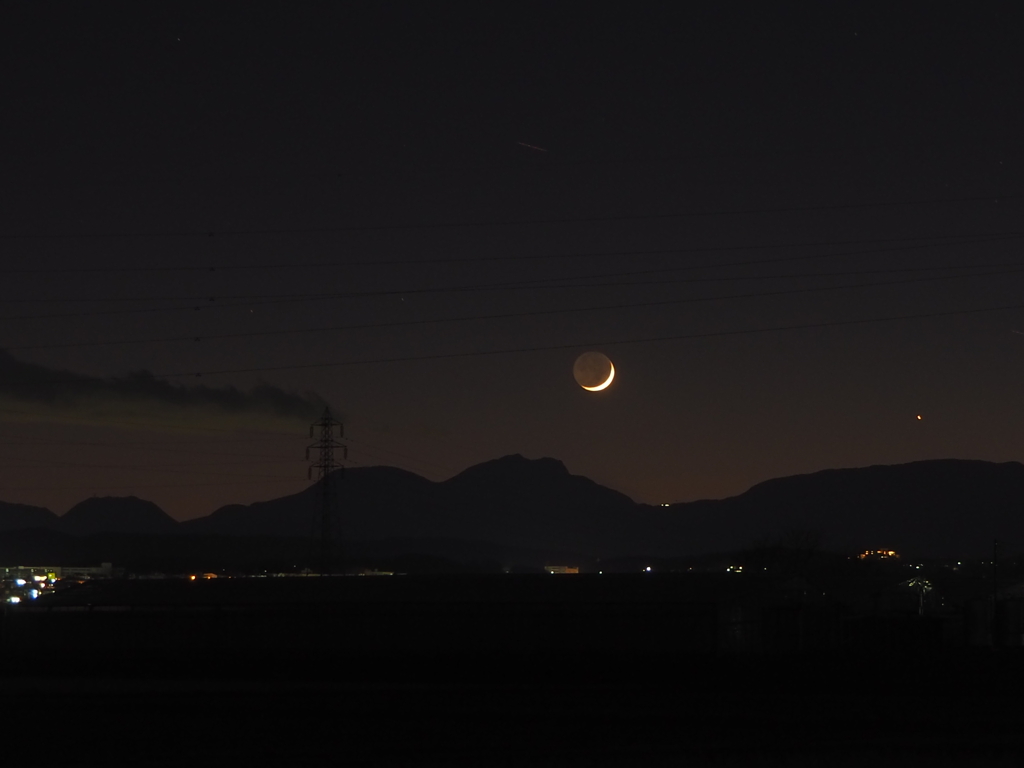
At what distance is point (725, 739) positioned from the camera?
75.7 ft

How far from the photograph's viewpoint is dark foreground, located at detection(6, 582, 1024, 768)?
71.7ft

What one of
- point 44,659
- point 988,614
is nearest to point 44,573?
point 44,659

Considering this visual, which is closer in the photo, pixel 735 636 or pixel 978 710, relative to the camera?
pixel 978 710

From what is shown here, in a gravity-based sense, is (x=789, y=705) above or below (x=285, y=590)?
below

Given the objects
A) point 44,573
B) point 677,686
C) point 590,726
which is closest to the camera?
point 590,726

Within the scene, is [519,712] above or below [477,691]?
below

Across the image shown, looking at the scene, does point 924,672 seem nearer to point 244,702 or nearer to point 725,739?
point 725,739

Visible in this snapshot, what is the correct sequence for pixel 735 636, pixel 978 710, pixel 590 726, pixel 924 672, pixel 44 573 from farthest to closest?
pixel 44 573 → pixel 735 636 → pixel 924 672 → pixel 978 710 → pixel 590 726

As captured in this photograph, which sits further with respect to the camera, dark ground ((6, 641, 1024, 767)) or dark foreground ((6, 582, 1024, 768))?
dark foreground ((6, 582, 1024, 768))

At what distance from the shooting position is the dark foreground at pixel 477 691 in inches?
860

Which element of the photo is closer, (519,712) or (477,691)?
(519,712)

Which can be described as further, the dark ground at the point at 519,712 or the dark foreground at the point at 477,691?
the dark foreground at the point at 477,691

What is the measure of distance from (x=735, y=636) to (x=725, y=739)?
26.9 meters

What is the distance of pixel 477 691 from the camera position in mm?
30531
